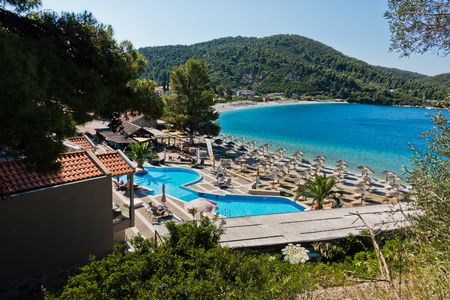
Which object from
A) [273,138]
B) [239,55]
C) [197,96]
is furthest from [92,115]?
[239,55]

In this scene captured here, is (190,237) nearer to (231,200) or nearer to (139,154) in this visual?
(231,200)

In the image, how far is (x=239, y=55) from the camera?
189 metres

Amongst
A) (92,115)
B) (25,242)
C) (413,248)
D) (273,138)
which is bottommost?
(273,138)

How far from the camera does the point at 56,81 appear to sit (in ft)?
18.7

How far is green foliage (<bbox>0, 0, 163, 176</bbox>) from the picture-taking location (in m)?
4.14

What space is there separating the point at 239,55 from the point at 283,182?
595 ft

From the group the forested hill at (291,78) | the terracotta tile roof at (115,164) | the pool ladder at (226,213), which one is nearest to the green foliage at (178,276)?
the terracotta tile roof at (115,164)

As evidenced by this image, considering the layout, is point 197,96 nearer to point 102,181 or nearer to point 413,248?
point 102,181

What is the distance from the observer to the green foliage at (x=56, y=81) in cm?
414

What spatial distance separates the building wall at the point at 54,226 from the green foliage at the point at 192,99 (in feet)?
75.1

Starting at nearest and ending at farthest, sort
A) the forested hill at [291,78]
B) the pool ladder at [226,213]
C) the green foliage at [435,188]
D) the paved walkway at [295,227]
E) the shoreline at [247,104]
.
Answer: the green foliage at [435,188] → the paved walkway at [295,227] → the pool ladder at [226,213] → the shoreline at [247,104] → the forested hill at [291,78]

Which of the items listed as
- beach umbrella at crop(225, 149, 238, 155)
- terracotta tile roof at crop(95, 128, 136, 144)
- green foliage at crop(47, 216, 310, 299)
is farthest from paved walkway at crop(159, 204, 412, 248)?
beach umbrella at crop(225, 149, 238, 155)

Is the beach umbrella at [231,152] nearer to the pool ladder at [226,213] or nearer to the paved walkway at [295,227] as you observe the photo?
the pool ladder at [226,213]

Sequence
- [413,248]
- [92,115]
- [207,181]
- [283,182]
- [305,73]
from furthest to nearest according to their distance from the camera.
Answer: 1. [305,73]
2. [283,182]
3. [207,181]
4. [92,115]
5. [413,248]
